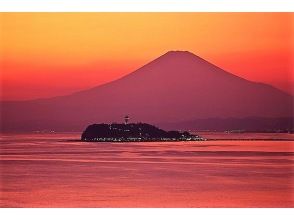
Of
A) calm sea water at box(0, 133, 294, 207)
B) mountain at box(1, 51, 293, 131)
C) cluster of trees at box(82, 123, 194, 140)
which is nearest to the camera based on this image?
calm sea water at box(0, 133, 294, 207)

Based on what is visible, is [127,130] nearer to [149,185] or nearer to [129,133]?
[129,133]

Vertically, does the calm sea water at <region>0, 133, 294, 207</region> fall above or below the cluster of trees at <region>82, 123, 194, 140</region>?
below

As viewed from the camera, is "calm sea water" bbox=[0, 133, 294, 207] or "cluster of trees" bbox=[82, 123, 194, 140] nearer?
"calm sea water" bbox=[0, 133, 294, 207]

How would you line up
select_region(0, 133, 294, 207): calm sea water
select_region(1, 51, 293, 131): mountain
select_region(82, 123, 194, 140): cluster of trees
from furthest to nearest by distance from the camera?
select_region(82, 123, 194, 140): cluster of trees → select_region(1, 51, 293, 131): mountain → select_region(0, 133, 294, 207): calm sea water

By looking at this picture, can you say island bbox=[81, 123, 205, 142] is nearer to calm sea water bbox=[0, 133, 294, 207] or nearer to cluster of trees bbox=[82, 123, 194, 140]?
cluster of trees bbox=[82, 123, 194, 140]

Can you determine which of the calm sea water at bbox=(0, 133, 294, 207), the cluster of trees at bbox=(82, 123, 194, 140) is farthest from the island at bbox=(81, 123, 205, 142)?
the calm sea water at bbox=(0, 133, 294, 207)

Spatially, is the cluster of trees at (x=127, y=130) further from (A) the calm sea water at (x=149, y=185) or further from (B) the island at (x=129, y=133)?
(A) the calm sea water at (x=149, y=185)

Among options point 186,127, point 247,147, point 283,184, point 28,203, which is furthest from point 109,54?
point 247,147
